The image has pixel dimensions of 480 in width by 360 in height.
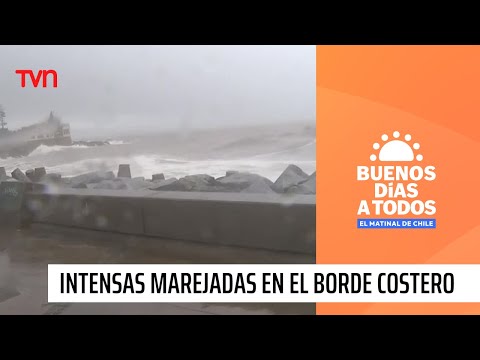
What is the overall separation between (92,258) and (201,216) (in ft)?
5.12

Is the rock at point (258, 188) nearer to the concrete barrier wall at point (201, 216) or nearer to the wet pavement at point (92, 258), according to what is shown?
the concrete barrier wall at point (201, 216)

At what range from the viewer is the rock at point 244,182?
7.63 m

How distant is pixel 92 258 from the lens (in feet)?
18.1

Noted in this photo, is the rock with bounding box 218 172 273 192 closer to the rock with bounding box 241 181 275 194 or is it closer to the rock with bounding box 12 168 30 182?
the rock with bounding box 241 181 275 194

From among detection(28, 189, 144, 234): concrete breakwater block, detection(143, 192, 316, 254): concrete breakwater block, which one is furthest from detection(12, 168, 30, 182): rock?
detection(143, 192, 316, 254): concrete breakwater block

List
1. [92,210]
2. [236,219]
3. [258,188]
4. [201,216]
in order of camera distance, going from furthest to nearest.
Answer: [258,188]
[92,210]
[201,216]
[236,219]

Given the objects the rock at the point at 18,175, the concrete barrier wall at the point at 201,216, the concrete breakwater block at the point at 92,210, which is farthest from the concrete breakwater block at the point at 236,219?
the rock at the point at 18,175

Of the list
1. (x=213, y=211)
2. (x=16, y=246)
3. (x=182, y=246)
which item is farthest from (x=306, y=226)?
(x=16, y=246)

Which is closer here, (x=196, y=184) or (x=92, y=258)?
(x=92, y=258)

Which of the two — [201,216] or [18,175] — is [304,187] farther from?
[18,175]

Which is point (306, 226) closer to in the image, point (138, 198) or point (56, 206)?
point (138, 198)

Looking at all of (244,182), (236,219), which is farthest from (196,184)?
(236,219)

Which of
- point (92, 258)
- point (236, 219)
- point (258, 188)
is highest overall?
point (258, 188)

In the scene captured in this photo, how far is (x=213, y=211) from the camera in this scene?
5594mm
